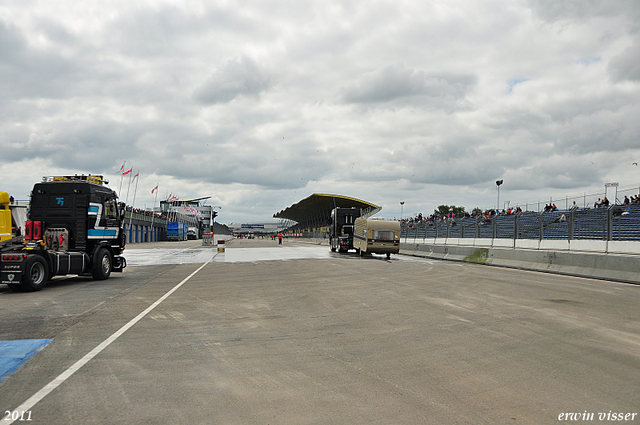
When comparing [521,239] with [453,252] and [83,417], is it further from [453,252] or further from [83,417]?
[83,417]

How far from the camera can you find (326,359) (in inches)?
250

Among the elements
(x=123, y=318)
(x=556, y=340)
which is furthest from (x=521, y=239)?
(x=123, y=318)

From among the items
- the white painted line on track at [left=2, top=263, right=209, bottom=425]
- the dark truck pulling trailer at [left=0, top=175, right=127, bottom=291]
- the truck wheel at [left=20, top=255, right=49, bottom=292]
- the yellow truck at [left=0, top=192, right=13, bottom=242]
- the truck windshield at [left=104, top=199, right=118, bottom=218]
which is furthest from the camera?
the truck windshield at [left=104, top=199, right=118, bottom=218]

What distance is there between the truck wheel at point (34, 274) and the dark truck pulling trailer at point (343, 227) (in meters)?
27.6

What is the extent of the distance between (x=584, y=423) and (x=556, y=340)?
3.38 meters

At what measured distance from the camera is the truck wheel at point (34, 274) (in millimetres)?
13617

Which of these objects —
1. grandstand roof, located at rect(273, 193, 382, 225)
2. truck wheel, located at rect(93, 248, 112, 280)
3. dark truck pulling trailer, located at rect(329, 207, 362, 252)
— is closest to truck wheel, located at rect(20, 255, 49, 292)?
truck wheel, located at rect(93, 248, 112, 280)

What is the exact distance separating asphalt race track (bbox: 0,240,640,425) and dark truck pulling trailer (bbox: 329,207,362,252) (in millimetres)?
27671

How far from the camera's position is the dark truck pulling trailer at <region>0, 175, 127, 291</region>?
15.0m

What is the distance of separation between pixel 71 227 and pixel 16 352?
34.9 ft

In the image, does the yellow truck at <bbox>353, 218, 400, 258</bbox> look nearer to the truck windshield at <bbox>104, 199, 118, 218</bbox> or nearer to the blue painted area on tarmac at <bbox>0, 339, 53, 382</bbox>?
the truck windshield at <bbox>104, 199, 118, 218</bbox>

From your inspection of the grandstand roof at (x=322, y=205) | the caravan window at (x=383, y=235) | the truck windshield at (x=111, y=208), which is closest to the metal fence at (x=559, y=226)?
the caravan window at (x=383, y=235)

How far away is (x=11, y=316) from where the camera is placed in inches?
386

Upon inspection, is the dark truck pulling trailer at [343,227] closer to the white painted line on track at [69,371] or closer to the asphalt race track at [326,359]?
the asphalt race track at [326,359]
